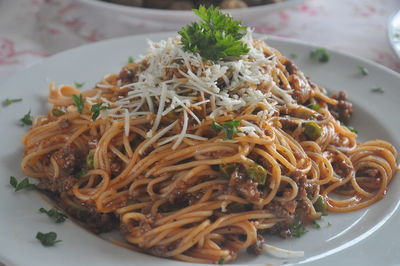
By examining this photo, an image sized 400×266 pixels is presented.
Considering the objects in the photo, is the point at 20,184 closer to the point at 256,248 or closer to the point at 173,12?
the point at 256,248

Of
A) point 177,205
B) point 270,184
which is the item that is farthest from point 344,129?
point 177,205

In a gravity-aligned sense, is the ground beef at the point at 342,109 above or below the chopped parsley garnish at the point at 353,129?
above

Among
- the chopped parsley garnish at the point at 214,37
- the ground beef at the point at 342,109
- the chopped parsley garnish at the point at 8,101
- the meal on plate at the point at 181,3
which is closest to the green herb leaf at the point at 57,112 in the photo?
the chopped parsley garnish at the point at 8,101

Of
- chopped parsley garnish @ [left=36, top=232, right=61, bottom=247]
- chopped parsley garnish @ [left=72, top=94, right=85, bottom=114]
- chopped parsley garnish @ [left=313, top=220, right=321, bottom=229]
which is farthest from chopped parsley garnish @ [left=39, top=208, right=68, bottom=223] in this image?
chopped parsley garnish @ [left=313, top=220, right=321, bottom=229]

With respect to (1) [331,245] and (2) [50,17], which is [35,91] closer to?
(2) [50,17]

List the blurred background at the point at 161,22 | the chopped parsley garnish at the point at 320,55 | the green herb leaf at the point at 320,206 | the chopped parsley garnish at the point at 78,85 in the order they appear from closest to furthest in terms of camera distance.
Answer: the green herb leaf at the point at 320,206
the chopped parsley garnish at the point at 78,85
the chopped parsley garnish at the point at 320,55
the blurred background at the point at 161,22

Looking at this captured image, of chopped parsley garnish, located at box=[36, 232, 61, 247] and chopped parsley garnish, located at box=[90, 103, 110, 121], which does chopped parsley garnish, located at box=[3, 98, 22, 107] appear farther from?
chopped parsley garnish, located at box=[36, 232, 61, 247]

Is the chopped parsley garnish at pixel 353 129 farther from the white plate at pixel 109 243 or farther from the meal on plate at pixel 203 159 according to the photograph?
the meal on plate at pixel 203 159

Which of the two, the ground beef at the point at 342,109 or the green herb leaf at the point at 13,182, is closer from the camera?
the green herb leaf at the point at 13,182

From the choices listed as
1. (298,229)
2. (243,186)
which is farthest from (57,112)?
(298,229)
